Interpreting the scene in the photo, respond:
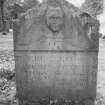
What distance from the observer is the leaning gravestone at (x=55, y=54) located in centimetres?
328

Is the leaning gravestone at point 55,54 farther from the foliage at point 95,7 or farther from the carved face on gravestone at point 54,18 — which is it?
the foliage at point 95,7

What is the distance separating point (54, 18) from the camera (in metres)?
3.29

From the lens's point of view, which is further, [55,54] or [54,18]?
[55,54]

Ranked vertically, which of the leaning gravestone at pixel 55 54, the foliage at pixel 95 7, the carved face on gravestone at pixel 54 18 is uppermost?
the foliage at pixel 95 7

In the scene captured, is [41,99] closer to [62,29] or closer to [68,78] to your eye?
[68,78]

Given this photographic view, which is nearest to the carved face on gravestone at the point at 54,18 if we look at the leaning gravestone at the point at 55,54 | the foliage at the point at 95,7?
the leaning gravestone at the point at 55,54

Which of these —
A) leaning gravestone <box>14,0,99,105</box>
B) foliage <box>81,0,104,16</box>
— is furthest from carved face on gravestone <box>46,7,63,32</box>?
foliage <box>81,0,104,16</box>

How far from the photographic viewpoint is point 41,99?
3.63 metres

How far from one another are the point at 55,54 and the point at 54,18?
666 millimetres

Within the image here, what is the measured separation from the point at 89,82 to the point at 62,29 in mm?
1148

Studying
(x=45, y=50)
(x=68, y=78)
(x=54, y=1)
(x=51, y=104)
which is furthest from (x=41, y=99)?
(x=54, y=1)

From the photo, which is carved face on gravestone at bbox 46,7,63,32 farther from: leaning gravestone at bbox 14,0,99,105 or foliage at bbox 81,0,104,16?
foliage at bbox 81,0,104,16

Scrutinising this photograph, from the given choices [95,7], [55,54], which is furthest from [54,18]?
[95,7]

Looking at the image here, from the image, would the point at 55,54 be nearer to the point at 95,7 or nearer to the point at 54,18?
the point at 54,18
